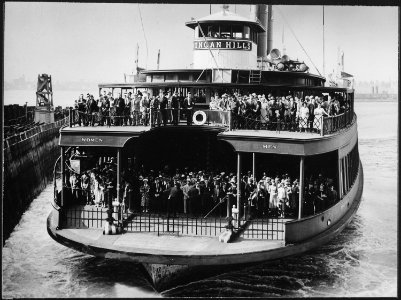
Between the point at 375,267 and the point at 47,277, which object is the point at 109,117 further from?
the point at 375,267

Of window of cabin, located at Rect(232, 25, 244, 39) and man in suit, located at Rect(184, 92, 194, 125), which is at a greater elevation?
window of cabin, located at Rect(232, 25, 244, 39)

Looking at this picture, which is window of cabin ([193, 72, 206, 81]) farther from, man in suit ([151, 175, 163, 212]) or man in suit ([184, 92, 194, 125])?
man in suit ([151, 175, 163, 212])

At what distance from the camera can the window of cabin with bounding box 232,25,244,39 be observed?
20064 millimetres

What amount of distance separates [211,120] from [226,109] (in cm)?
57

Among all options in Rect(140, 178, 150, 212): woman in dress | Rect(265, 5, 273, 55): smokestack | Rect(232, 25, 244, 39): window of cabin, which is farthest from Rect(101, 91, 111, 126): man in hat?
Rect(265, 5, 273, 55): smokestack

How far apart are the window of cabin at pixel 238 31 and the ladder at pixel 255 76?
2474 millimetres

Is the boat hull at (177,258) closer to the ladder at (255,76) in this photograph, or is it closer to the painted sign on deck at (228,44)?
the ladder at (255,76)

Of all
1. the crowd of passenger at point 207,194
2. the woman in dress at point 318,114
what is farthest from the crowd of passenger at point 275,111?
the crowd of passenger at point 207,194

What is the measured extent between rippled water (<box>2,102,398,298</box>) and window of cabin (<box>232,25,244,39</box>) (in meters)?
7.53

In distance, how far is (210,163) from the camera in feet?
55.7

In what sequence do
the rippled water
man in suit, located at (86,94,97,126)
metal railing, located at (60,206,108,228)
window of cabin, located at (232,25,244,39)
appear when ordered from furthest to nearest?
window of cabin, located at (232,25,244,39)
man in suit, located at (86,94,97,126)
metal railing, located at (60,206,108,228)
the rippled water

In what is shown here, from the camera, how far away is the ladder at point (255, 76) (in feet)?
60.0

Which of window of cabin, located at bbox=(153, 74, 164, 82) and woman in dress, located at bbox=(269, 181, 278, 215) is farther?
window of cabin, located at bbox=(153, 74, 164, 82)

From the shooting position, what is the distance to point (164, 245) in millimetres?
11766
